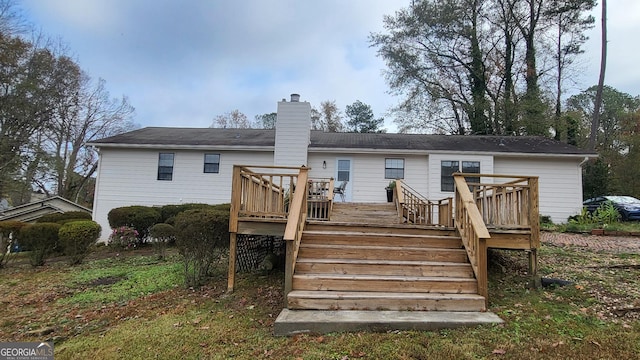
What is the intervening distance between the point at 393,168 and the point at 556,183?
5.94 metres

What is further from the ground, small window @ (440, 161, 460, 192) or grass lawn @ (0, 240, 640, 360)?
small window @ (440, 161, 460, 192)

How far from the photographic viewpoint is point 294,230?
4395mm

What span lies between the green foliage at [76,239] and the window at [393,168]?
9.39m

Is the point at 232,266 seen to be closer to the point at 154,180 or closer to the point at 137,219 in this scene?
the point at 137,219

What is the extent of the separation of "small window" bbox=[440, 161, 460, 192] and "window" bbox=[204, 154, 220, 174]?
28.0ft

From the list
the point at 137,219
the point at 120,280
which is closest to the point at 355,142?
the point at 137,219

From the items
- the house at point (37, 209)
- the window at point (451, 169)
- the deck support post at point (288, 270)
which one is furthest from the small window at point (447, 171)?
the house at point (37, 209)

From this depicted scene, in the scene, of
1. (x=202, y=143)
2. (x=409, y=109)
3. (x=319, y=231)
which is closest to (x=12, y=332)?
(x=319, y=231)

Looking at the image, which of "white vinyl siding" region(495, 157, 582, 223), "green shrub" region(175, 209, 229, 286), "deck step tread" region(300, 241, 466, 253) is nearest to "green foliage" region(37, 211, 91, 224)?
"green shrub" region(175, 209, 229, 286)

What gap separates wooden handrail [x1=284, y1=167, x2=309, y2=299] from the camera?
4215mm

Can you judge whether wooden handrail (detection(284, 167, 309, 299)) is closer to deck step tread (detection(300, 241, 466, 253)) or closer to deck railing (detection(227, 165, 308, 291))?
deck railing (detection(227, 165, 308, 291))

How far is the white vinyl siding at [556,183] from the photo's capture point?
39.7ft

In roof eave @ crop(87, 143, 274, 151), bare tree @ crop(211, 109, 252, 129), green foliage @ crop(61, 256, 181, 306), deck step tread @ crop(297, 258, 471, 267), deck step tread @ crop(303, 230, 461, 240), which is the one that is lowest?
green foliage @ crop(61, 256, 181, 306)

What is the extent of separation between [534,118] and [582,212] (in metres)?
9.89
